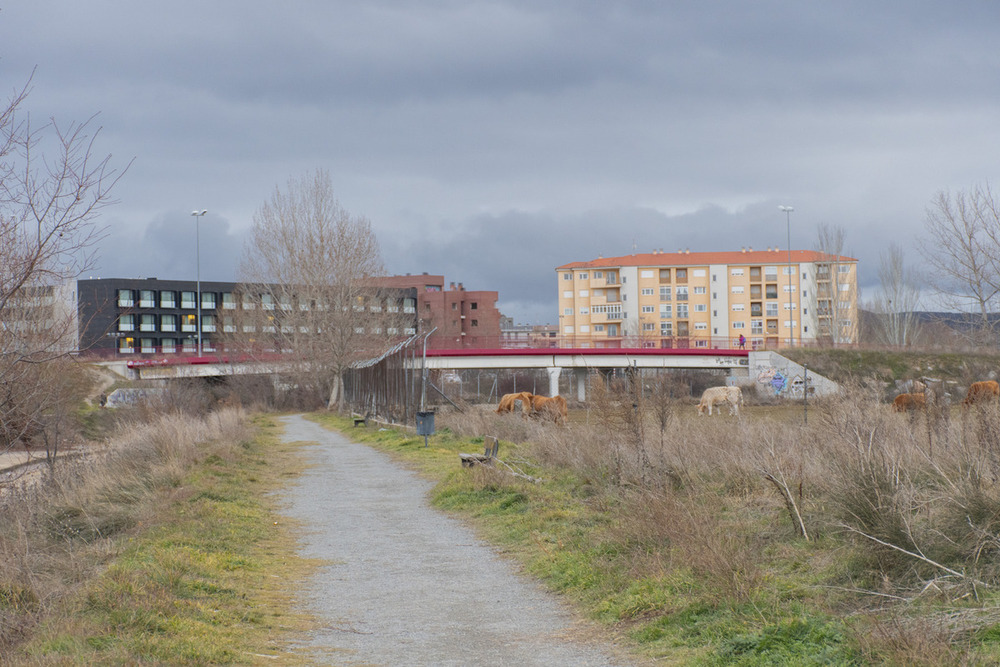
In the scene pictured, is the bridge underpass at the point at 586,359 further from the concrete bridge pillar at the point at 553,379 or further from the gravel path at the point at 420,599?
the gravel path at the point at 420,599

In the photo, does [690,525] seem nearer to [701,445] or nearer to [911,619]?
[911,619]

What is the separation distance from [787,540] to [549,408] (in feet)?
59.4

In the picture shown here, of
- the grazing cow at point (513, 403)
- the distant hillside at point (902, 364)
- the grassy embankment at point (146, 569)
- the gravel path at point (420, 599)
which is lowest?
the gravel path at point (420, 599)

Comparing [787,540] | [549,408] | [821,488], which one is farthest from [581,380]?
[787,540]

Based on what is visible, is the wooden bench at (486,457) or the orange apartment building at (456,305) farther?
the orange apartment building at (456,305)

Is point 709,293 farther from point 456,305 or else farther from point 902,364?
point 902,364

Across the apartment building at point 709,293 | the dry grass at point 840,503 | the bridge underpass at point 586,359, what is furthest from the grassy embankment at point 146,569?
the apartment building at point 709,293

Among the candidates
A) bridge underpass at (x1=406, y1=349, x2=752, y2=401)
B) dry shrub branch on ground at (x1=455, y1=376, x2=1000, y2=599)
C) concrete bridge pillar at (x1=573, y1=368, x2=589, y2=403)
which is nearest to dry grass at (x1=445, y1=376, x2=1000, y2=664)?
dry shrub branch on ground at (x1=455, y1=376, x2=1000, y2=599)

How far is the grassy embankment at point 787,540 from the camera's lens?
6.28m

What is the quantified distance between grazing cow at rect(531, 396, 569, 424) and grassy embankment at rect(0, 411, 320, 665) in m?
9.91

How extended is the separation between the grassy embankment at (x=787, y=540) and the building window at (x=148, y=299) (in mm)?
108806

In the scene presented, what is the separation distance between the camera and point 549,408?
2722 centimetres

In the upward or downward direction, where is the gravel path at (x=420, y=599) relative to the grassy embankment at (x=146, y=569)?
downward

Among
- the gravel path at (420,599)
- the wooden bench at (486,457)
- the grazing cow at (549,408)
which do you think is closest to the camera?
the gravel path at (420,599)
